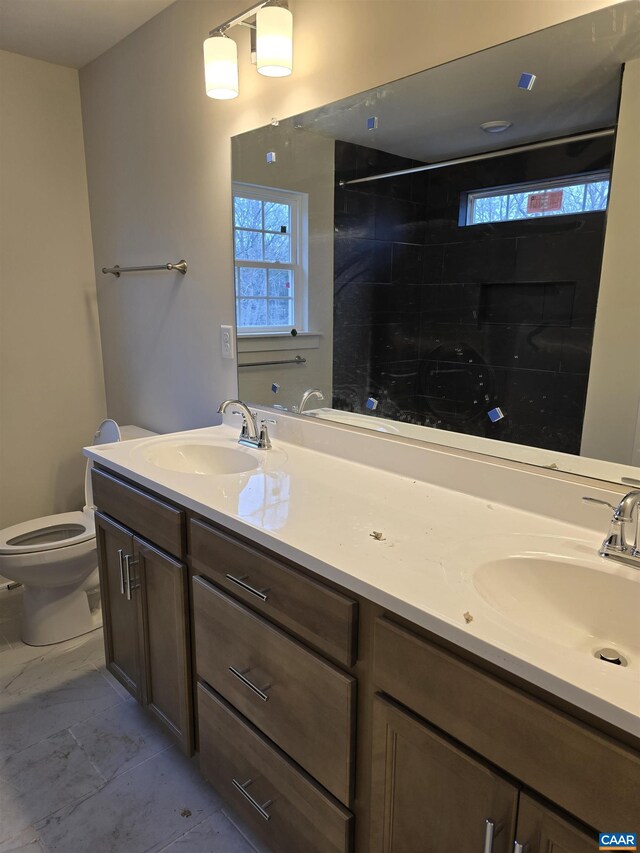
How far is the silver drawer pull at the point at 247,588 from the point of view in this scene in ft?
3.89

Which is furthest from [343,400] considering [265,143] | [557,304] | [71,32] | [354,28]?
[71,32]

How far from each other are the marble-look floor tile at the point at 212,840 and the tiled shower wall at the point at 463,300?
1185 millimetres

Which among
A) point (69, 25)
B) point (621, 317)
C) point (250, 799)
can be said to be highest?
point (69, 25)

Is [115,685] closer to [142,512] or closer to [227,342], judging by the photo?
[142,512]

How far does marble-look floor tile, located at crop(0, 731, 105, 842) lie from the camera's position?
1.53 metres

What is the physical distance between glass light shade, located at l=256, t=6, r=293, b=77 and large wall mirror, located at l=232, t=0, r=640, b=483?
159 mm

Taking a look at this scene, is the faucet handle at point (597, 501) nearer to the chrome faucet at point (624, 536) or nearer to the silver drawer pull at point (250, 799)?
the chrome faucet at point (624, 536)

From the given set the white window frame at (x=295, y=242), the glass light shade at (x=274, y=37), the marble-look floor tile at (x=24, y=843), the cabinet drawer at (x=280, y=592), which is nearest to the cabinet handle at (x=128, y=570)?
the cabinet drawer at (x=280, y=592)

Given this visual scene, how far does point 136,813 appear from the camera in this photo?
1.53 metres

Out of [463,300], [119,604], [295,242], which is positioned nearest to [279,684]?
[119,604]

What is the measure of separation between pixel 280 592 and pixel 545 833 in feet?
1.92

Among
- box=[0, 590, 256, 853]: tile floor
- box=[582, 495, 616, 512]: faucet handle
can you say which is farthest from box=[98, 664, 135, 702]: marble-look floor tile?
box=[582, 495, 616, 512]: faucet handle

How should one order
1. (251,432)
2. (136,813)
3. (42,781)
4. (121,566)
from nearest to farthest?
(136,813) → (42,781) → (121,566) → (251,432)

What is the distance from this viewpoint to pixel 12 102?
2.46m
